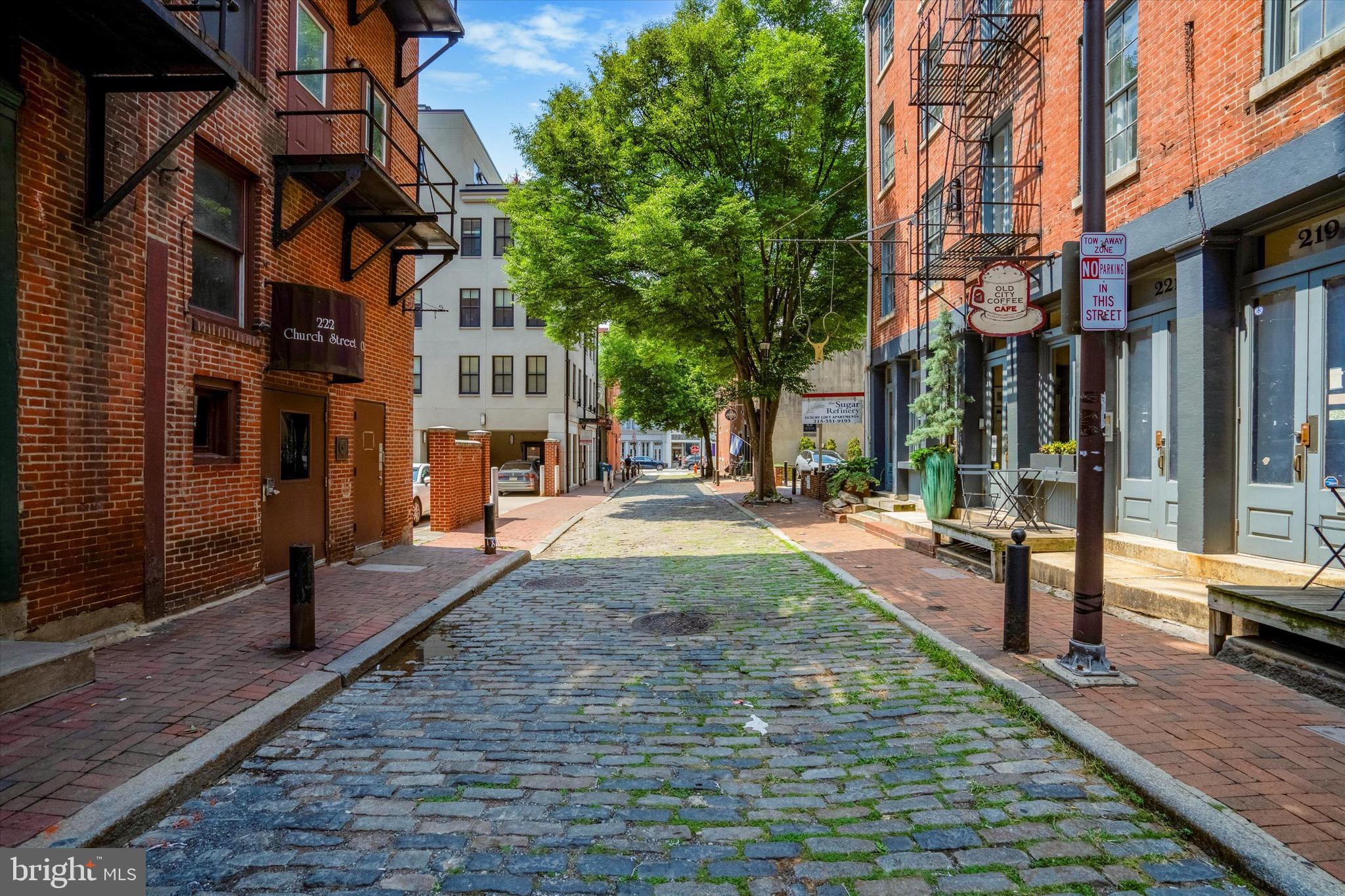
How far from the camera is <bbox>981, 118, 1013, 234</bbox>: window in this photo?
487 inches

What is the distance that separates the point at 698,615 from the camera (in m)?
7.81

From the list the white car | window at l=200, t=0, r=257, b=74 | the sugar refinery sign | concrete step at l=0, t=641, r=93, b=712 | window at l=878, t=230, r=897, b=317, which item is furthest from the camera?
the white car

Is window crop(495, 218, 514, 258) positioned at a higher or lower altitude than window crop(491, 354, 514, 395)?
higher

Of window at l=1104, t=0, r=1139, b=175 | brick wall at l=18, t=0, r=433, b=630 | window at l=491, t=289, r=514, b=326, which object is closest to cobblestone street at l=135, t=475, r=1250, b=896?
brick wall at l=18, t=0, r=433, b=630

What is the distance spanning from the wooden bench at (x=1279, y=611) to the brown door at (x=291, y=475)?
915 centimetres

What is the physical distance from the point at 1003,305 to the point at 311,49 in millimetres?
10026

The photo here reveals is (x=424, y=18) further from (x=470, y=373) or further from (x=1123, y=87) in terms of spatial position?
(x=470, y=373)

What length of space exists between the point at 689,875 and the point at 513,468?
26.8m

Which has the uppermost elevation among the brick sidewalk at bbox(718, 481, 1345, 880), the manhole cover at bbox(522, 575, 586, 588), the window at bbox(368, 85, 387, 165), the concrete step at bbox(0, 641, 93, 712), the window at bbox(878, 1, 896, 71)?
the window at bbox(878, 1, 896, 71)

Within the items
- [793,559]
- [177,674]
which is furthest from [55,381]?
[793,559]

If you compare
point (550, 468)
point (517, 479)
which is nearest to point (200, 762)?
point (550, 468)

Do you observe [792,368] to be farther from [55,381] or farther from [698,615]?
[55,381]

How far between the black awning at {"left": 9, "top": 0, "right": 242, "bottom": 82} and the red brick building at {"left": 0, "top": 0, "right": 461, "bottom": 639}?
0.8 inches

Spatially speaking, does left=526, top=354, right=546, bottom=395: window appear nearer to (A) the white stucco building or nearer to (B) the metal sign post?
(A) the white stucco building
